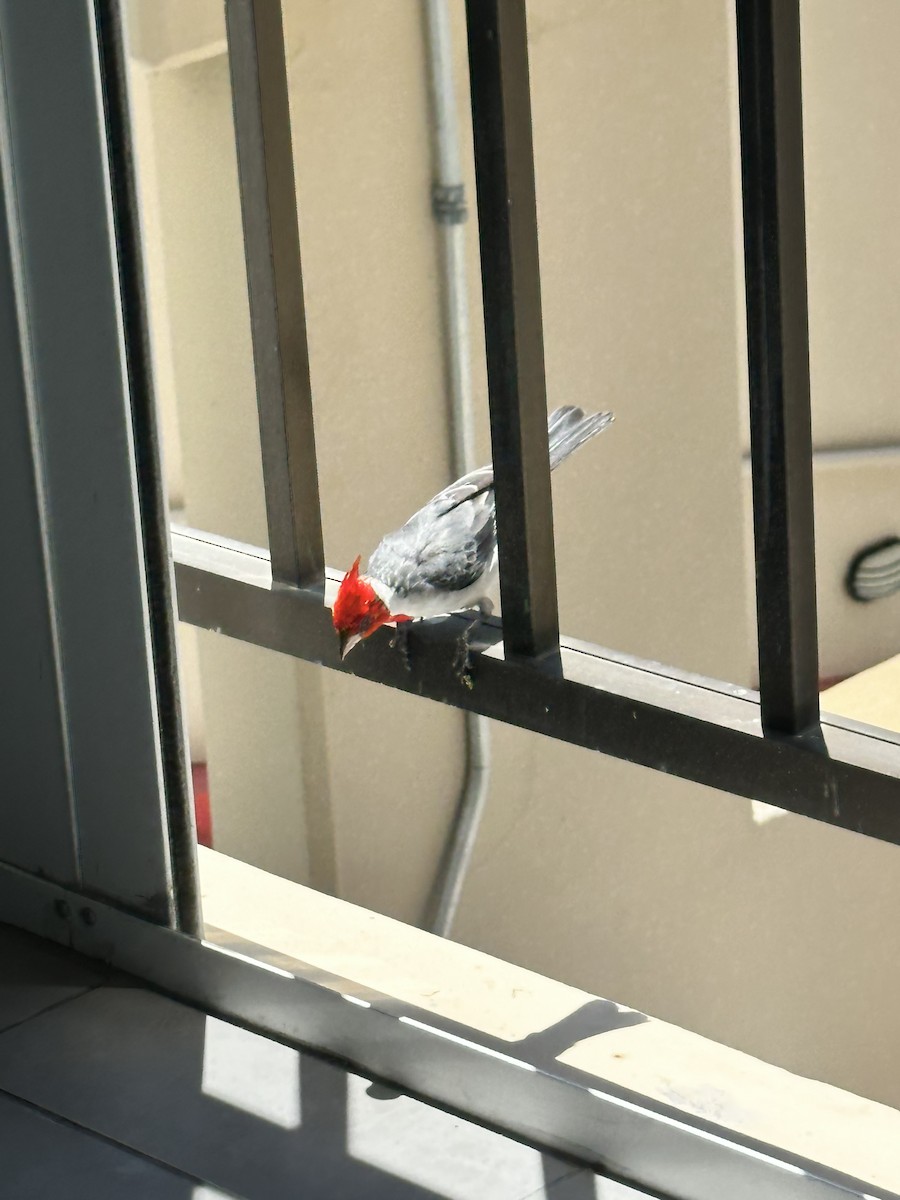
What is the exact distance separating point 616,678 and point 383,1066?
1.26 feet

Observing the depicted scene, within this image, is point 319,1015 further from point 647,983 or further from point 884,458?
point 884,458

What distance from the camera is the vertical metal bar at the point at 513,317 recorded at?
1164mm

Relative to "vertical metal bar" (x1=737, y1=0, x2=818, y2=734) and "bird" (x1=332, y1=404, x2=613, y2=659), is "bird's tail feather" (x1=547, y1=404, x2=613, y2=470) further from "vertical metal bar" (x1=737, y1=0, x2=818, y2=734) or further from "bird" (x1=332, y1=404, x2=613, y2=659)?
"vertical metal bar" (x1=737, y1=0, x2=818, y2=734)

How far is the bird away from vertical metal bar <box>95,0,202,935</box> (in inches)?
22.8

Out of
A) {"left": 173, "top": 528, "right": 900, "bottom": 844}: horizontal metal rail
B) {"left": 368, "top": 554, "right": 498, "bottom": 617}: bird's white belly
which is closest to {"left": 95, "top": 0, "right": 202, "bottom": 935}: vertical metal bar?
{"left": 173, "top": 528, "right": 900, "bottom": 844}: horizontal metal rail

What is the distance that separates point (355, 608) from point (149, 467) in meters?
0.32

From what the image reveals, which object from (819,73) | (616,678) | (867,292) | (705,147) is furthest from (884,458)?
(616,678)

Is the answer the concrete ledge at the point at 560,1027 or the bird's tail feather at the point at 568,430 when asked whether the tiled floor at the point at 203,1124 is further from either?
the bird's tail feather at the point at 568,430

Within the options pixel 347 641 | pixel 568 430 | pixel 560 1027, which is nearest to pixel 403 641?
pixel 347 641

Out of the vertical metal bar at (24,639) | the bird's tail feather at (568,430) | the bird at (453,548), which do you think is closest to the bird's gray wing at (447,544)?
the bird at (453,548)

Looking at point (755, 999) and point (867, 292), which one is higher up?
point (867, 292)

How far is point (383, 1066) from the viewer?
125 centimetres

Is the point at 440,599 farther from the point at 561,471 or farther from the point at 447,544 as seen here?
the point at 561,471

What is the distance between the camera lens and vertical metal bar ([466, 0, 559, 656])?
1.16 m
